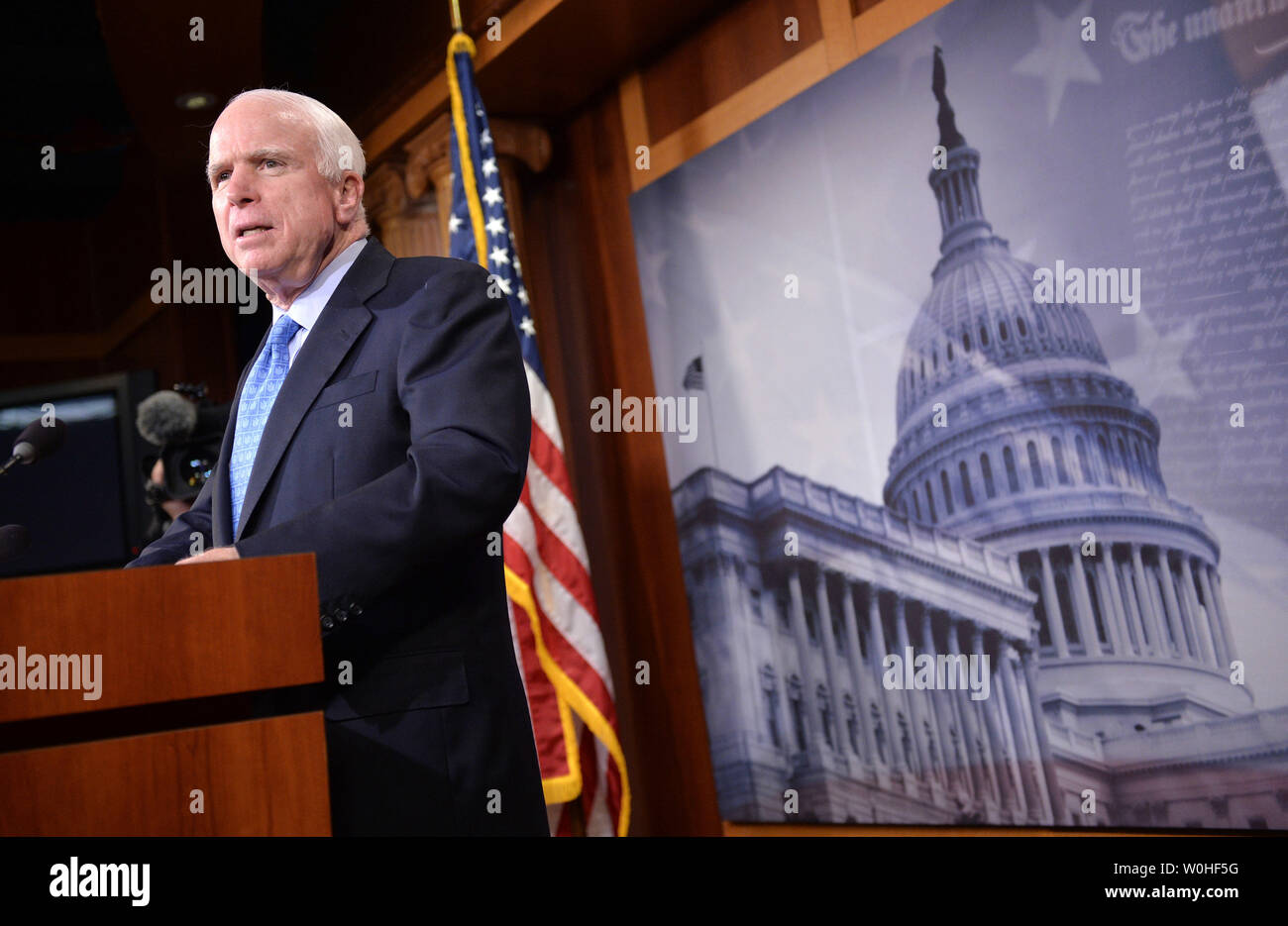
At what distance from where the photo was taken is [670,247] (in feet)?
12.6

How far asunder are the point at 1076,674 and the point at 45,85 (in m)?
4.99

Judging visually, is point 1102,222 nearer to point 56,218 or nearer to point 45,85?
point 45,85

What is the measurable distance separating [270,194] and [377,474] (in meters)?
0.47

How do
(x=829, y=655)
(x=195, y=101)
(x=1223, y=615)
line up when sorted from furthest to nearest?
(x=195, y=101)
(x=829, y=655)
(x=1223, y=615)

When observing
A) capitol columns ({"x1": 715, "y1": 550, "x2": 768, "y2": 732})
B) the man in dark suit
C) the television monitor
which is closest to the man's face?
the man in dark suit

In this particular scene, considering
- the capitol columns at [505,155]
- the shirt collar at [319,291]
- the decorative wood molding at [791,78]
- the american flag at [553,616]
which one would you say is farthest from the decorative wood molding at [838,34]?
the shirt collar at [319,291]

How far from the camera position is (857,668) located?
3258 millimetres

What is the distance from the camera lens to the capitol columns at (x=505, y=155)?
171 inches

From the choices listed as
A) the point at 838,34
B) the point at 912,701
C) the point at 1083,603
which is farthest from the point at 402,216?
the point at 1083,603

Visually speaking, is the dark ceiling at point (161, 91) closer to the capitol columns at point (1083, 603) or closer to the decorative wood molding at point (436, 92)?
the decorative wood molding at point (436, 92)

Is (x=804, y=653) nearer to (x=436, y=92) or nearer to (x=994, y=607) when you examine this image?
(x=994, y=607)

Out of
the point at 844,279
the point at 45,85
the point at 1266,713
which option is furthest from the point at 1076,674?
the point at 45,85

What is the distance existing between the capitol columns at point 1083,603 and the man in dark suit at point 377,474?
154 centimetres

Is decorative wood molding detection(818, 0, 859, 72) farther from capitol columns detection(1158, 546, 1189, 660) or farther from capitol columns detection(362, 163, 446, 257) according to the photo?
capitol columns detection(362, 163, 446, 257)
